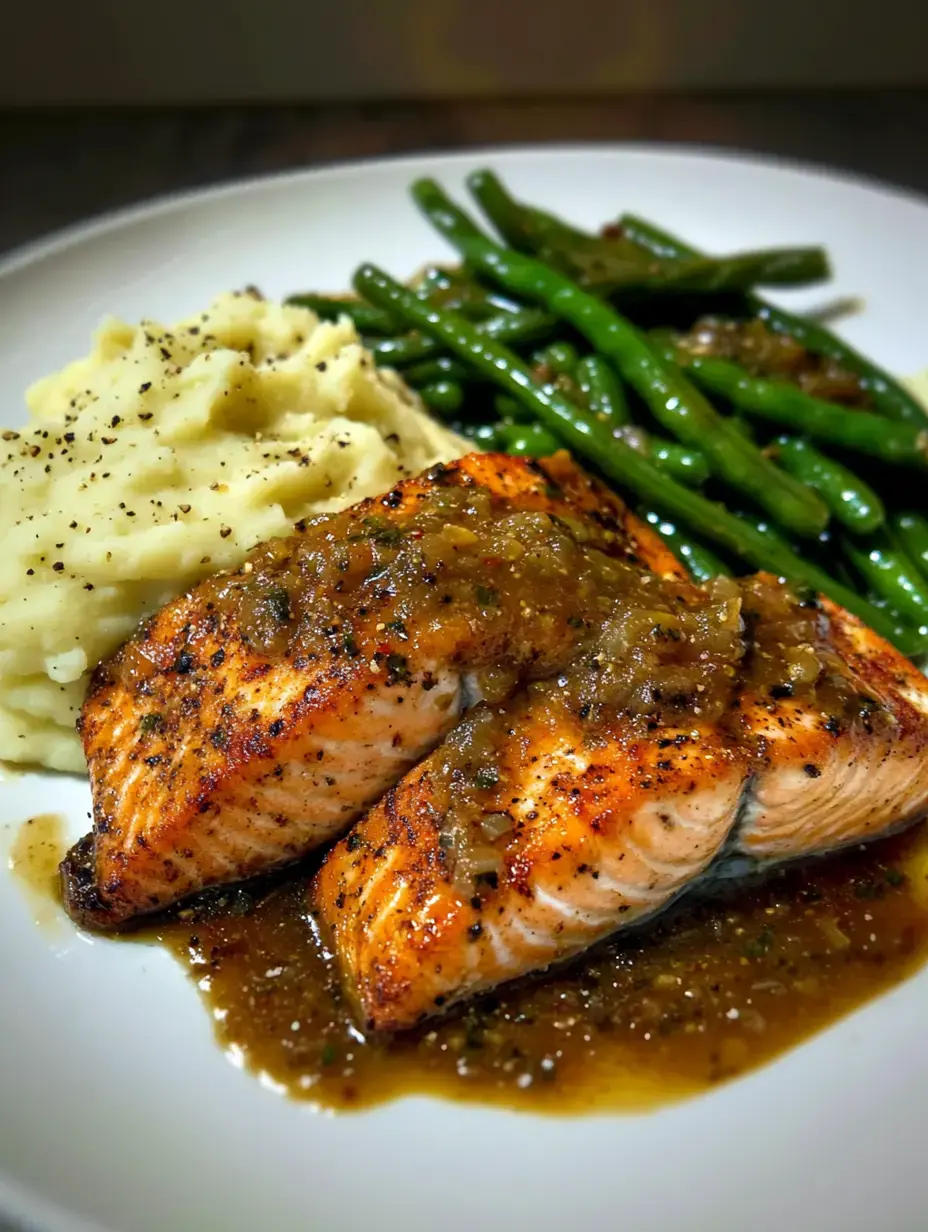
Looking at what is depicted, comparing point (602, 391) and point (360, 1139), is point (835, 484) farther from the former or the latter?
point (360, 1139)

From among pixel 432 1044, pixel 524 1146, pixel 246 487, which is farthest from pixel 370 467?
pixel 524 1146

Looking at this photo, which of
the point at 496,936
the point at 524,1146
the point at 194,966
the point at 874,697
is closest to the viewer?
the point at 524,1146

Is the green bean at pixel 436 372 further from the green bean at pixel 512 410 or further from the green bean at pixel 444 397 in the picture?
the green bean at pixel 512 410

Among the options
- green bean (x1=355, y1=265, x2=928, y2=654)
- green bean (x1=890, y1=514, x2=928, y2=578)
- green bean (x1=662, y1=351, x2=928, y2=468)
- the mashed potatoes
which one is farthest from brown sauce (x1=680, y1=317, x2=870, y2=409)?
the mashed potatoes

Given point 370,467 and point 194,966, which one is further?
point 370,467

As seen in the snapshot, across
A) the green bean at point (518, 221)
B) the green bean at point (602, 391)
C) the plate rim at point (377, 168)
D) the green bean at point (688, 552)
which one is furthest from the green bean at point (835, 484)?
the plate rim at point (377, 168)

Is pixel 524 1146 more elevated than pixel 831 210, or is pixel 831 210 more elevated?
pixel 831 210

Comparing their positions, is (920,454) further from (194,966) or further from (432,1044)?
(194,966)
